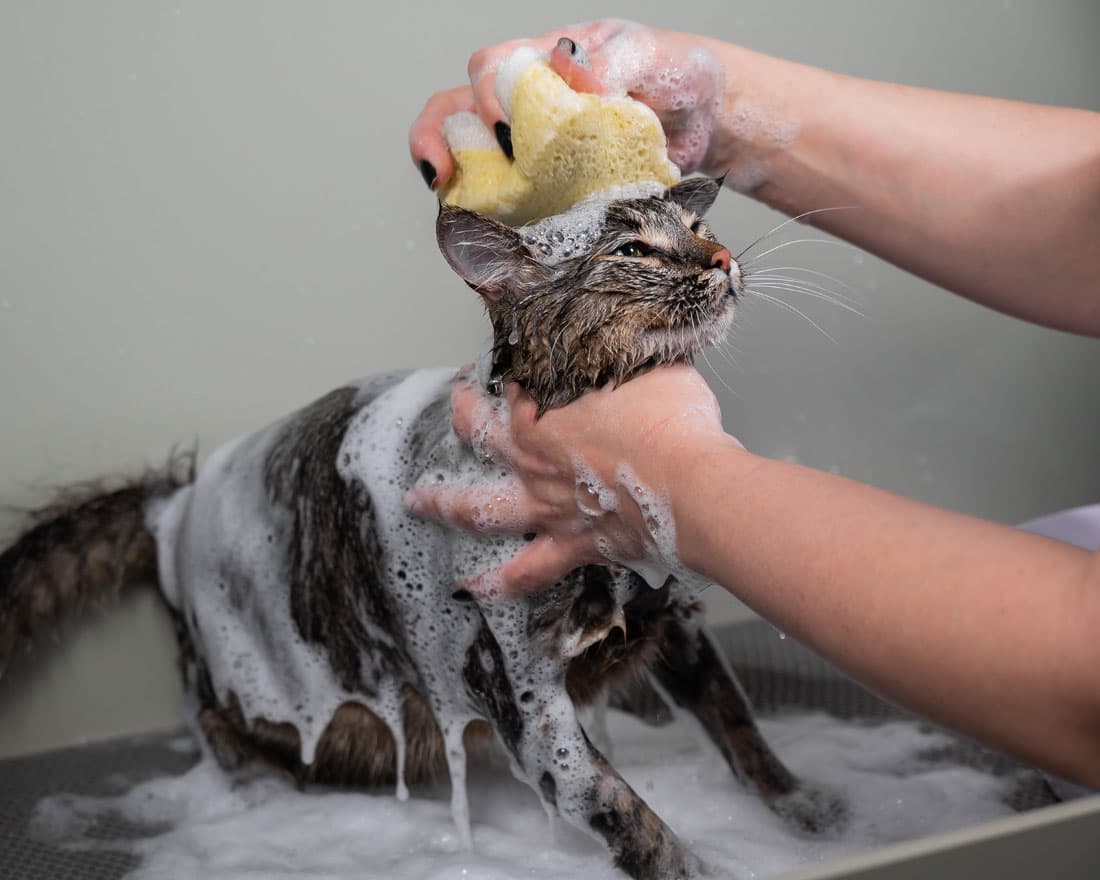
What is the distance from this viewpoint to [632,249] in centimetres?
121

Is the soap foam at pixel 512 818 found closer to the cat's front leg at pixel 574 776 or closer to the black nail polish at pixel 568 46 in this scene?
the cat's front leg at pixel 574 776

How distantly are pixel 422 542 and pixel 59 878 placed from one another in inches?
27.4

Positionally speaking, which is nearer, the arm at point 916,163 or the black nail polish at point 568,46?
the black nail polish at point 568,46

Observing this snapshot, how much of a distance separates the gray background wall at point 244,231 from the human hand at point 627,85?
39cm

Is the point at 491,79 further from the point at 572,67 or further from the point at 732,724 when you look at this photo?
the point at 732,724

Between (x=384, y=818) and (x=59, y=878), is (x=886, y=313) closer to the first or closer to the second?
(x=384, y=818)

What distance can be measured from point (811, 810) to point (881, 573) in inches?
31.1

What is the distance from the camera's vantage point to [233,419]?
6.57 ft

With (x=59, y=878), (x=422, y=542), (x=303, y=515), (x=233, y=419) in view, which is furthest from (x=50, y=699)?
(x=422, y=542)

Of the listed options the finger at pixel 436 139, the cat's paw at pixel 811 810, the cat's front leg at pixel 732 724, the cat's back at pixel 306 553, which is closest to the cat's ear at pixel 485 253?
the finger at pixel 436 139

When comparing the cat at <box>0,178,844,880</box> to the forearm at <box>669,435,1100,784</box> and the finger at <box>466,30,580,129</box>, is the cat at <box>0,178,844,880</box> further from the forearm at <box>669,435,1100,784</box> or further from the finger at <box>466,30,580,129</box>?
the forearm at <box>669,435,1100,784</box>

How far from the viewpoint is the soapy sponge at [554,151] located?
123cm

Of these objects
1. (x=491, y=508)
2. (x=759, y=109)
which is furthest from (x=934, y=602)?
(x=759, y=109)

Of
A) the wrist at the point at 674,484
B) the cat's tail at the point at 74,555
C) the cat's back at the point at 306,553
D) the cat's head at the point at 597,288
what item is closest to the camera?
the wrist at the point at 674,484
